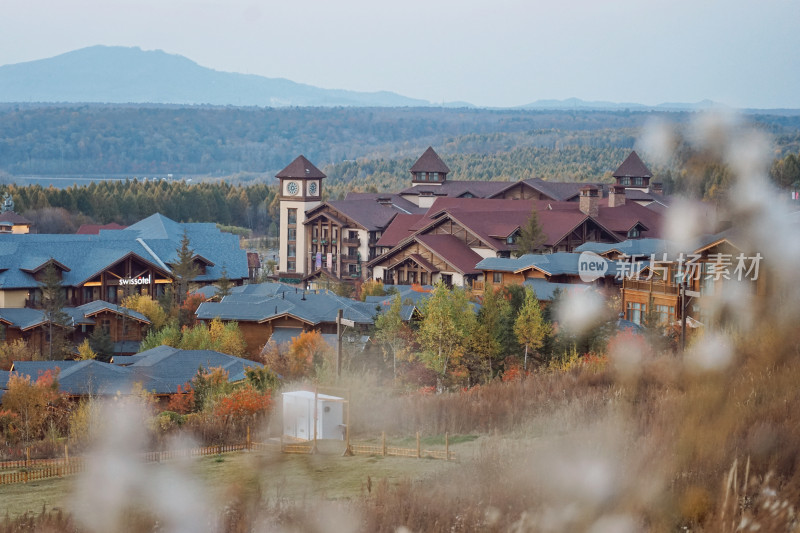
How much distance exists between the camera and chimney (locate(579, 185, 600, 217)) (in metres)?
41.4

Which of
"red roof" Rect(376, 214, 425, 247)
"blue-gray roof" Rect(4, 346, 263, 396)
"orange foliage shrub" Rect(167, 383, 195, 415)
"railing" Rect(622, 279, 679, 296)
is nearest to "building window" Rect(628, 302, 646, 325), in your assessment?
"railing" Rect(622, 279, 679, 296)

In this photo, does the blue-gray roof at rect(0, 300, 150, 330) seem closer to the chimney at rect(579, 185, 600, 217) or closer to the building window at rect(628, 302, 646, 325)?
the building window at rect(628, 302, 646, 325)

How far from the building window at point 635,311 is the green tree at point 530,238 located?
1582cm

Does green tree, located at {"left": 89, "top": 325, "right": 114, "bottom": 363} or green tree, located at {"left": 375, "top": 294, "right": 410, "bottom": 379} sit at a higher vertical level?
green tree, located at {"left": 375, "top": 294, "right": 410, "bottom": 379}

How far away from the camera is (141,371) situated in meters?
20.1

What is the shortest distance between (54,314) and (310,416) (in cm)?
1716

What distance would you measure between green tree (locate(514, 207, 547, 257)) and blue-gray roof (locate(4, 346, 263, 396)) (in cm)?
1721

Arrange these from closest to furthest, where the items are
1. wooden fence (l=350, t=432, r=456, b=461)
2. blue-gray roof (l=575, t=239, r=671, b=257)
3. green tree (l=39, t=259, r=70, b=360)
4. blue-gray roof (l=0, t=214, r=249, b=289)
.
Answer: wooden fence (l=350, t=432, r=456, b=461) → blue-gray roof (l=575, t=239, r=671, b=257) → green tree (l=39, t=259, r=70, b=360) → blue-gray roof (l=0, t=214, r=249, b=289)

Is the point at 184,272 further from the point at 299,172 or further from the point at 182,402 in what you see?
the point at 299,172

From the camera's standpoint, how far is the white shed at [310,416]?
11.1m

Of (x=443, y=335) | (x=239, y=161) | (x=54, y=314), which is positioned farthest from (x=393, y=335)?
(x=239, y=161)

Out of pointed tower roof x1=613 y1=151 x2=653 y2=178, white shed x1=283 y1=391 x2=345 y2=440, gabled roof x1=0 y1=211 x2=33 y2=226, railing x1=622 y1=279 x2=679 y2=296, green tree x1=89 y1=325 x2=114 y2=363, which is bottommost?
green tree x1=89 y1=325 x2=114 y2=363

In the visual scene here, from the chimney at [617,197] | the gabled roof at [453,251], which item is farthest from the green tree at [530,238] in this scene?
the chimney at [617,197]

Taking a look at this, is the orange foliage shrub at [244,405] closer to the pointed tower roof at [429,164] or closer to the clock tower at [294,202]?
the clock tower at [294,202]
